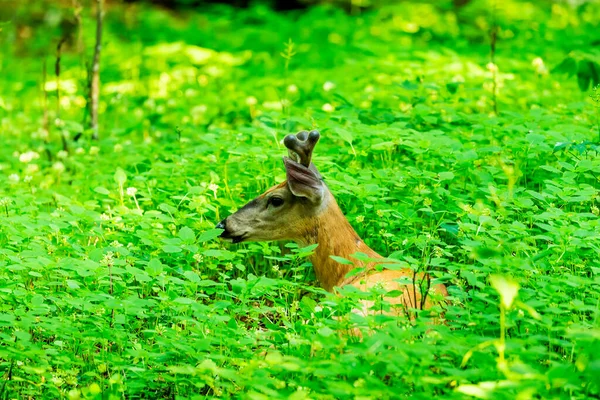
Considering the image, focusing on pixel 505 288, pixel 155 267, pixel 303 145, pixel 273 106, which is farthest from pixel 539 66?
pixel 505 288

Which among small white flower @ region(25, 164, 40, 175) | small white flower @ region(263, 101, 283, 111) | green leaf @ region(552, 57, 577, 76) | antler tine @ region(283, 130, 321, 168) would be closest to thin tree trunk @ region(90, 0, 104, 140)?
small white flower @ region(25, 164, 40, 175)

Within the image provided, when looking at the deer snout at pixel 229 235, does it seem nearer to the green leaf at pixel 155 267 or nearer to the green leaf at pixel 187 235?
the green leaf at pixel 187 235

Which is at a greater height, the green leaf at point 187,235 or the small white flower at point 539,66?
the small white flower at point 539,66

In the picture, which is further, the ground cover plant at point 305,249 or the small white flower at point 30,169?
the small white flower at point 30,169

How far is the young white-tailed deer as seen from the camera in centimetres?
524

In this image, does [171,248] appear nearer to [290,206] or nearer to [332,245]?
Result: [290,206]

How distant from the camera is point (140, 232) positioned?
532 centimetres

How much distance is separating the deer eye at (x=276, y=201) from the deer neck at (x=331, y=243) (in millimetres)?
247

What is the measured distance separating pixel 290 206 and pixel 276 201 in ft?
0.33

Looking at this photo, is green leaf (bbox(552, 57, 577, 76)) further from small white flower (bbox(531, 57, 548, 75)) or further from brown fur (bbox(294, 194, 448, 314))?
brown fur (bbox(294, 194, 448, 314))

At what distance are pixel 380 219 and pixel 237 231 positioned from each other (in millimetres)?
939

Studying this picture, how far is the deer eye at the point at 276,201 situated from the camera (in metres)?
5.40

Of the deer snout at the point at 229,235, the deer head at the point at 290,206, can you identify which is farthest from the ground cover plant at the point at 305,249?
the deer head at the point at 290,206

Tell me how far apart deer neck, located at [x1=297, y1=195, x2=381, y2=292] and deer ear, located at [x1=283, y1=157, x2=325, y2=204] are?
13 cm
